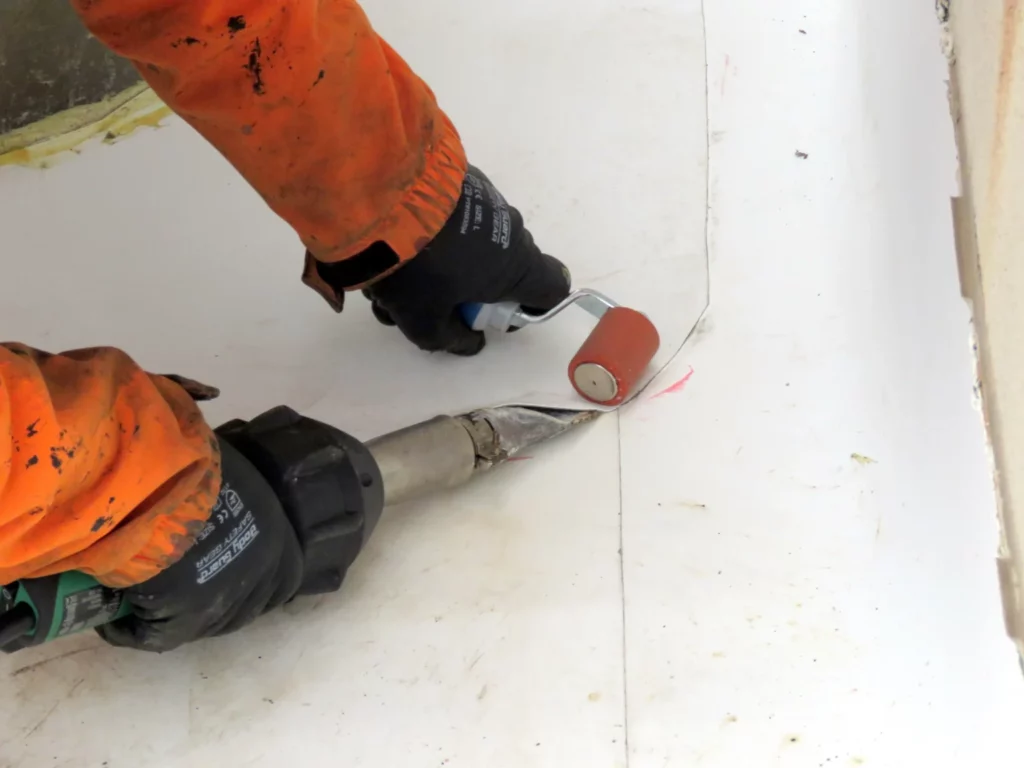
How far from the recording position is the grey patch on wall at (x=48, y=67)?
4.07 feet

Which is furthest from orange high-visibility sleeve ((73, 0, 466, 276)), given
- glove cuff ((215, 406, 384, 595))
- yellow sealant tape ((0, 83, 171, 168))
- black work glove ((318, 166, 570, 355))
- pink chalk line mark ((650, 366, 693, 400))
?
yellow sealant tape ((0, 83, 171, 168))

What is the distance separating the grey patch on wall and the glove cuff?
30.3 inches

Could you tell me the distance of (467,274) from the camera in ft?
2.62

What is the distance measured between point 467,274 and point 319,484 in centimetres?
23

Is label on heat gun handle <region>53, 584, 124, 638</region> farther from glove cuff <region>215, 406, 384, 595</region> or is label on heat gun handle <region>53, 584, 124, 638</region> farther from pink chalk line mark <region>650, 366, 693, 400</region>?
pink chalk line mark <region>650, 366, 693, 400</region>

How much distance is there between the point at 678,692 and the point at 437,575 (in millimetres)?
240

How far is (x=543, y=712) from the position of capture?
0.71 metres

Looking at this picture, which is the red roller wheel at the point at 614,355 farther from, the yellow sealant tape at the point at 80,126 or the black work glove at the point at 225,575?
the yellow sealant tape at the point at 80,126

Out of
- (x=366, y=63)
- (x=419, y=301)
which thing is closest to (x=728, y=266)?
(x=419, y=301)

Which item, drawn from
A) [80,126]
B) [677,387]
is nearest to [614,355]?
[677,387]

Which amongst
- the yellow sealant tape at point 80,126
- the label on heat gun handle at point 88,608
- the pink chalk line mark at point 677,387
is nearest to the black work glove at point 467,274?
the pink chalk line mark at point 677,387

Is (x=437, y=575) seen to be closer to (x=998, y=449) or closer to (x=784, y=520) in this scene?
(x=784, y=520)

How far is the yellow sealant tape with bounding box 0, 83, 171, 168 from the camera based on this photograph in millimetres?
1217

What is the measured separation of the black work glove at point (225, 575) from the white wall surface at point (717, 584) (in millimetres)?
83
